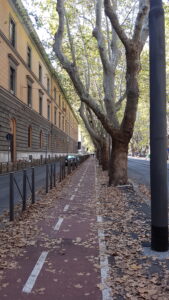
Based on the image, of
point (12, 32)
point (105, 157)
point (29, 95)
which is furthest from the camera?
point (29, 95)

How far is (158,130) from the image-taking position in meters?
5.55

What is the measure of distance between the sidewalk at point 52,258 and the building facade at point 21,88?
13477mm

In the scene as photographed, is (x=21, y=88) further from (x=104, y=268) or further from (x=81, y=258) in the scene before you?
(x=104, y=268)

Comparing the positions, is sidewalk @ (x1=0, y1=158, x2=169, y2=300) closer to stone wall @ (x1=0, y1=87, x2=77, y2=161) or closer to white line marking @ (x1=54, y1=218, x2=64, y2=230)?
white line marking @ (x1=54, y1=218, x2=64, y2=230)

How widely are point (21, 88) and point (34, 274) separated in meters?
28.0

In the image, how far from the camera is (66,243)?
240 inches

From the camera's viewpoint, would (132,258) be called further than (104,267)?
Yes

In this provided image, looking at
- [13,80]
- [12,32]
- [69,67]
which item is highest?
[12,32]

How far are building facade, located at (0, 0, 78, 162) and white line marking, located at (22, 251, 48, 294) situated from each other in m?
15.3

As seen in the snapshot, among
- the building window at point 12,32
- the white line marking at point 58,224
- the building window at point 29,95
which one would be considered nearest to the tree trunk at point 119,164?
the white line marking at point 58,224

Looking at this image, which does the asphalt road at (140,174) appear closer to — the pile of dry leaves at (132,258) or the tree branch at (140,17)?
the tree branch at (140,17)

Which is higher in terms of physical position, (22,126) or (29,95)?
(29,95)

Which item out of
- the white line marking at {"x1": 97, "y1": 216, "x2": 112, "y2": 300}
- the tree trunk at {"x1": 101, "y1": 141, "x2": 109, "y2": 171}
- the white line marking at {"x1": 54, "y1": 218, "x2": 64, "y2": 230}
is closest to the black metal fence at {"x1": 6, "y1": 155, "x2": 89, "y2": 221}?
the white line marking at {"x1": 54, "y1": 218, "x2": 64, "y2": 230}

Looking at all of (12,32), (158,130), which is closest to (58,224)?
(158,130)
